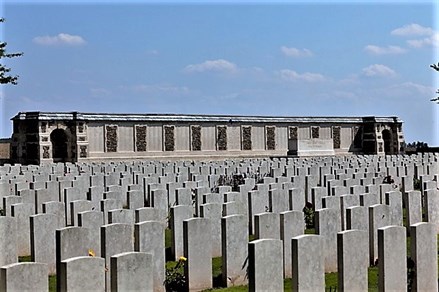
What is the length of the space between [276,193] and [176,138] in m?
24.6

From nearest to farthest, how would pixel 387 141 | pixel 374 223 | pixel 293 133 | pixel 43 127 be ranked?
pixel 374 223
pixel 43 127
pixel 293 133
pixel 387 141

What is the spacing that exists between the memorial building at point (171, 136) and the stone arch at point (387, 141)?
7.24 ft

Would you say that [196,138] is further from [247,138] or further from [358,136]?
[358,136]

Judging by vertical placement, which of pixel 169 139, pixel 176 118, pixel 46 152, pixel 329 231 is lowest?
pixel 329 231

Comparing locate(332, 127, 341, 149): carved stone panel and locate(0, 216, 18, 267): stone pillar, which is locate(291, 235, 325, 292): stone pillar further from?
locate(332, 127, 341, 149): carved stone panel

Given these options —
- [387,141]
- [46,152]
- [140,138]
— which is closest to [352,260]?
[46,152]

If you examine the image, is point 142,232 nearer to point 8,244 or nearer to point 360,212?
point 8,244

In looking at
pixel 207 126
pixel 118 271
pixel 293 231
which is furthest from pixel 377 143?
pixel 118 271

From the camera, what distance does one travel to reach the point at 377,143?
42.1m

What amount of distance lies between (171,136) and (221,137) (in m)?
3.29

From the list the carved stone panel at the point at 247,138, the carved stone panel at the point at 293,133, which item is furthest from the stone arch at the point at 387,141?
the carved stone panel at the point at 247,138

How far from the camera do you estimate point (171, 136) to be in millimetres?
34688

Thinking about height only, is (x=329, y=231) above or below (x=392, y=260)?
above

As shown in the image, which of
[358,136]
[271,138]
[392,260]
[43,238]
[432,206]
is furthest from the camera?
[358,136]
